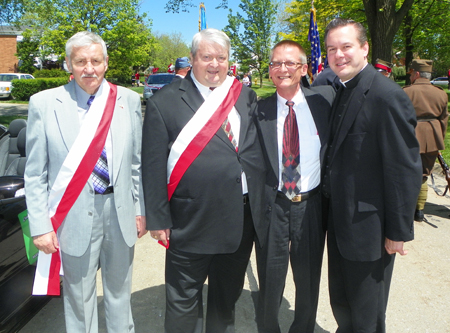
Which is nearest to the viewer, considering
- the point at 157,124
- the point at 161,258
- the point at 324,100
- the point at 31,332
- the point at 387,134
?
the point at 387,134

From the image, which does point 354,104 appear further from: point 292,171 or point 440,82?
point 440,82

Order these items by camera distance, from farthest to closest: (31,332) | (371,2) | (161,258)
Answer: (371,2) → (161,258) → (31,332)

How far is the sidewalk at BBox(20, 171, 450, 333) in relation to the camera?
110 inches

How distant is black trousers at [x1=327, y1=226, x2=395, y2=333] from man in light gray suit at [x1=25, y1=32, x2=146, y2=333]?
51.2 inches

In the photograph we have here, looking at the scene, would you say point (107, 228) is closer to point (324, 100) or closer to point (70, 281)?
point (70, 281)

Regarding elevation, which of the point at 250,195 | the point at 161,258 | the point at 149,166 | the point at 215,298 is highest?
the point at 149,166

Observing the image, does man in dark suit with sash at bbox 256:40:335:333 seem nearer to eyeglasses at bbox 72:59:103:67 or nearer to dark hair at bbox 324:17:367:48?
dark hair at bbox 324:17:367:48

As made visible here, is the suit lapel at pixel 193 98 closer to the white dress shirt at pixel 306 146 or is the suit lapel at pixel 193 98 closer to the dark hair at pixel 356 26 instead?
the white dress shirt at pixel 306 146

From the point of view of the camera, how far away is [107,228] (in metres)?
2.17

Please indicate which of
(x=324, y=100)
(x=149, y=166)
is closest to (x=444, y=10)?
(x=324, y=100)

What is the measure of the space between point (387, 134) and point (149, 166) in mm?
1293

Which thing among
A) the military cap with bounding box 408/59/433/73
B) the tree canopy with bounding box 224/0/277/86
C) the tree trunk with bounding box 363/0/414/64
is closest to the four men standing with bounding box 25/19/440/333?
the military cap with bounding box 408/59/433/73

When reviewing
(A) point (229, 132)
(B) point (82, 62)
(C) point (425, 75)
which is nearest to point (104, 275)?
(A) point (229, 132)

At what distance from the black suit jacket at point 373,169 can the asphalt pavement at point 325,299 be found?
1.08 metres
